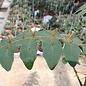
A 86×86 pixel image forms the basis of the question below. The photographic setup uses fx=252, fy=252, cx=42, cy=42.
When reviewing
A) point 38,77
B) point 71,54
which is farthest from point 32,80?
point 71,54

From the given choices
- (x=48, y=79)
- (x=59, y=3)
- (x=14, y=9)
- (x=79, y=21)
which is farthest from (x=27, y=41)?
(x=59, y=3)

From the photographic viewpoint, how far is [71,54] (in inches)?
36.6

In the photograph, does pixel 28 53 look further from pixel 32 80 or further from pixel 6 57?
pixel 32 80

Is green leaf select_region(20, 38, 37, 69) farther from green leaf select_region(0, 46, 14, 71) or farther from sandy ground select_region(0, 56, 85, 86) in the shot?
sandy ground select_region(0, 56, 85, 86)

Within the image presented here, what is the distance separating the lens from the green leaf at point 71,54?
3.03ft

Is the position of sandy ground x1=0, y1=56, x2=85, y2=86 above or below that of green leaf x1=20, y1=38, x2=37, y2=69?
below

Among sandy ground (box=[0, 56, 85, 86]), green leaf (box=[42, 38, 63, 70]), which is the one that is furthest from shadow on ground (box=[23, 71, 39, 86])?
green leaf (box=[42, 38, 63, 70])

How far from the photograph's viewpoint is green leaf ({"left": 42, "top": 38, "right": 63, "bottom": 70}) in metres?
0.89

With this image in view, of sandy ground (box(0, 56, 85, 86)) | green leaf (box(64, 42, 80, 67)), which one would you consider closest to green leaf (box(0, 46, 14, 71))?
green leaf (box(64, 42, 80, 67))

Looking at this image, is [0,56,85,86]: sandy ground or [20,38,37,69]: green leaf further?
[0,56,85,86]: sandy ground

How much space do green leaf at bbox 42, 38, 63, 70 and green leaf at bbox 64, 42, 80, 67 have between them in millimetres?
28

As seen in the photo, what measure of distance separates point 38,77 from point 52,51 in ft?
6.90

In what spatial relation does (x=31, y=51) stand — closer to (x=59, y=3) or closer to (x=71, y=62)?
(x=71, y=62)

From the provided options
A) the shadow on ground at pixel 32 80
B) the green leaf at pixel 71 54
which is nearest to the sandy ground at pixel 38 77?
the shadow on ground at pixel 32 80
